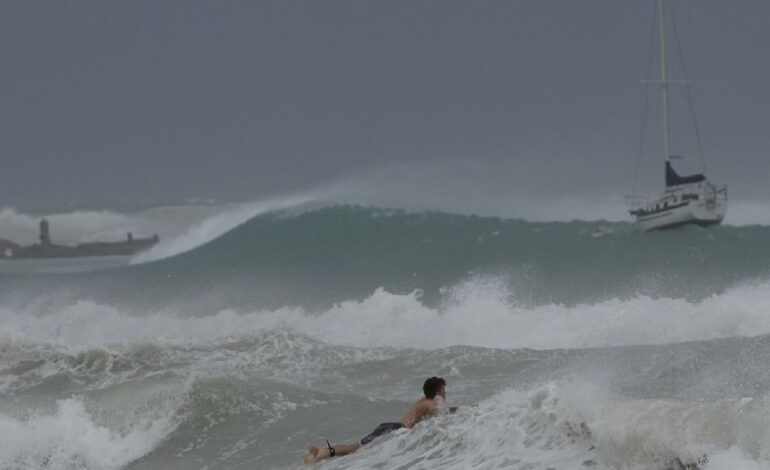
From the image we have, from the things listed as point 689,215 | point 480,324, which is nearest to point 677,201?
point 689,215

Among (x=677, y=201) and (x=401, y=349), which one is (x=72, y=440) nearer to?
(x=401, y=349)

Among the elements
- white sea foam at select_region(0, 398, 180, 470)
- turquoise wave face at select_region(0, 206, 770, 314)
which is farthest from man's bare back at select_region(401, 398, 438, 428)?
turquoise wave face at select_region(0, 206, 770, 314)

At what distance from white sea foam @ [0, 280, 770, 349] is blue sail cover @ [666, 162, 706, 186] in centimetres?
1038

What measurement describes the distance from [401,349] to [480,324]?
3464 mm

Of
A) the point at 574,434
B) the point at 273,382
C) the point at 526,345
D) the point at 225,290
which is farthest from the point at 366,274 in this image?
the point at 574,434

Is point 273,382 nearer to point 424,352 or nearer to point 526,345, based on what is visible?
point 424,352

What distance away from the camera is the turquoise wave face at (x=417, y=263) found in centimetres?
2695

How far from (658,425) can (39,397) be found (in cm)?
913

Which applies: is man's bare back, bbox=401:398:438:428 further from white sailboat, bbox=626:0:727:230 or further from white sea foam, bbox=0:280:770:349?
white sailboat, bbox=626:0:727:230

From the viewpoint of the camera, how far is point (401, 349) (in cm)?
1848

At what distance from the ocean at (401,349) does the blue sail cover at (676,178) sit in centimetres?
148

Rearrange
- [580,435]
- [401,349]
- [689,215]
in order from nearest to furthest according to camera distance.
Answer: [580,435], [401,349], [689,215]

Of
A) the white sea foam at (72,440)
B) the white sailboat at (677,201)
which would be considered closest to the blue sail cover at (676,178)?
the white sailboat at (677,201)

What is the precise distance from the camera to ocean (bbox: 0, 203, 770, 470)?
336 inches
